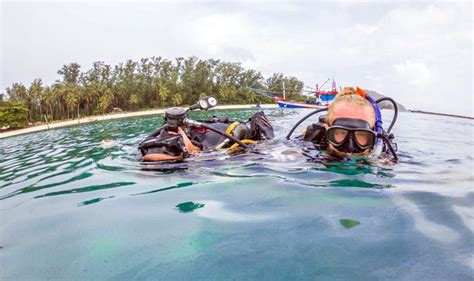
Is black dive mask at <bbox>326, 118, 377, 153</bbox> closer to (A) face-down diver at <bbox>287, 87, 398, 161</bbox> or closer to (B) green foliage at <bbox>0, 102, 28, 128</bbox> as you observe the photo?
(A) face-down diver at <bbox>287, 87, 398, 161</bbox>

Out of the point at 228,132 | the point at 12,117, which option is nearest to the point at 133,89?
the point at 12,117

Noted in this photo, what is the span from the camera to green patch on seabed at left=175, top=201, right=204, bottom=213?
7.16 feet

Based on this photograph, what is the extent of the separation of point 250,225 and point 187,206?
626 millimetres

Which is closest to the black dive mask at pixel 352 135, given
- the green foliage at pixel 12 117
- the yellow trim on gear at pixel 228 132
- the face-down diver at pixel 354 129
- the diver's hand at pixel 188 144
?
the face-down diver at pixel 354 129

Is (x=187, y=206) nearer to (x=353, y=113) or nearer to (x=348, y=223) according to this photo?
(x=348, y=223)

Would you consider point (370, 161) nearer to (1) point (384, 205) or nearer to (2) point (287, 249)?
(1) point (384, 205)

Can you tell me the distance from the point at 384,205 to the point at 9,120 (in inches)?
1756

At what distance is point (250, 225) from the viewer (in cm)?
183

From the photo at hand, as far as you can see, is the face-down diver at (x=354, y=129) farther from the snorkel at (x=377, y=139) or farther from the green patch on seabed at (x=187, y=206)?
the green patch on seabed at (x=187, y=206)

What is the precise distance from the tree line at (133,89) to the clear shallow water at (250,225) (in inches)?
2012

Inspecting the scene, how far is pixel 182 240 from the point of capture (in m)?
1.69

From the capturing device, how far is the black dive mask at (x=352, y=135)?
298 centimetres

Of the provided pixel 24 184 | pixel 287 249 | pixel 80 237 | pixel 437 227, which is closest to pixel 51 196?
pixel 24 184

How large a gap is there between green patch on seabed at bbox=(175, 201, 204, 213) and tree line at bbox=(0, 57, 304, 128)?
5162 cm
